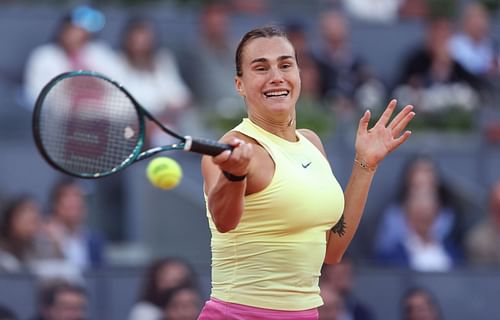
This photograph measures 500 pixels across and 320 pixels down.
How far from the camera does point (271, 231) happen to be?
449cm

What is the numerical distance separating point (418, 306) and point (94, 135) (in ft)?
12.0

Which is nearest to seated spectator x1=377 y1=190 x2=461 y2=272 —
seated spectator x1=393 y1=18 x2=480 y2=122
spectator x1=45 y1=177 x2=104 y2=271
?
seated spectator x1=393 y1=18 x2=480 y2=122

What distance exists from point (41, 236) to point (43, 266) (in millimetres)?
260

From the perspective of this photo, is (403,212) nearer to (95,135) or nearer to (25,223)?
(25,223)

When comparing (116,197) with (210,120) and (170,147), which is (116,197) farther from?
(170,147)

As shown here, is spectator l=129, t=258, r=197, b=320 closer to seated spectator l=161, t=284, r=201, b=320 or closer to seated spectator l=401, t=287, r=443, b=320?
seated spectator l=161, t=284, r=201, b=320

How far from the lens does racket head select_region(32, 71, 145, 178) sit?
14.8 feet

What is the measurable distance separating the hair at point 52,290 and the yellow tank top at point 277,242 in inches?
121

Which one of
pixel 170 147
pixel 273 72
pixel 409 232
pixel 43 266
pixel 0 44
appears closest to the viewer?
pixel 170 147

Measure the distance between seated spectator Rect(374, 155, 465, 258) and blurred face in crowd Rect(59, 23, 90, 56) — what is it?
2807mm

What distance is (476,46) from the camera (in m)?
11.9

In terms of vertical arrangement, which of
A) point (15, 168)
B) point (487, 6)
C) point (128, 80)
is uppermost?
point (487, 6)

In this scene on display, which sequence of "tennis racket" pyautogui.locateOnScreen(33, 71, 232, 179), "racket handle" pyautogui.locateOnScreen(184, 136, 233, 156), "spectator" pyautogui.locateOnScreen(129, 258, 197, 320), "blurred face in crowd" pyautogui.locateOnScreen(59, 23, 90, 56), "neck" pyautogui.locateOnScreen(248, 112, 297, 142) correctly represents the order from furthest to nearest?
"blurred face in crowd" pyautogui.locateOnScreen(59, 23, 90, 56) → "spectator" pyautogui.locateOnScreen(129, 258, 197, 320) → "neck" pyautogui.locateOnScreen(248, 112, 297, 142) → "tennis racket" pyautogui.locateOnScreen(33, 71, 232, 179) → "racket handle" pyautogui.locateOnScreen(184, 136, 233, 156)

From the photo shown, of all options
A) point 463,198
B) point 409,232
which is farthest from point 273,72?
point 463,198
